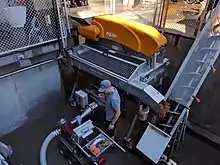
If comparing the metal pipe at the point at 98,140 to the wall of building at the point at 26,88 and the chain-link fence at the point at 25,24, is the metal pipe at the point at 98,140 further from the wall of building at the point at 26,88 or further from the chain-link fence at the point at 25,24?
the chain-link fence at the point at 25,24

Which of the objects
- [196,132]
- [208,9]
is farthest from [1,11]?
[196,132]

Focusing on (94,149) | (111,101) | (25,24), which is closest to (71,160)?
(94,149)

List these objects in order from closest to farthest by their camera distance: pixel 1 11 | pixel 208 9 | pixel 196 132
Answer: pixel 1 11, pixel 208 9, pixel 196 132

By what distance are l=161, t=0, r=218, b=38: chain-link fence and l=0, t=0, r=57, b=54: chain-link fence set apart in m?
1.96

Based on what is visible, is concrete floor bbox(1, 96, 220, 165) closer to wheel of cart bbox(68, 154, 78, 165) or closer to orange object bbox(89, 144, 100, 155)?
wheel of cart bbox(68, 154, 78, 165)

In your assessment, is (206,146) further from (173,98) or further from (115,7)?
(115,7)

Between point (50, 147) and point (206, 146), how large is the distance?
2.44 meters

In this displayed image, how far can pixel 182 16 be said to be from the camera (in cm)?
358

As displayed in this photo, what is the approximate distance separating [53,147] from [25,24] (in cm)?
196

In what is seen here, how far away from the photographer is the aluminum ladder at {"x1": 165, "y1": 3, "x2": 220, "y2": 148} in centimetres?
262

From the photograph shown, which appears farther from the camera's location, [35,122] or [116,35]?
[35,122]

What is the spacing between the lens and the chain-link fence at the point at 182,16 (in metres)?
3.36

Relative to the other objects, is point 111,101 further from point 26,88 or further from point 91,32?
point 26,88

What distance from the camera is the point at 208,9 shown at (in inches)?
118
